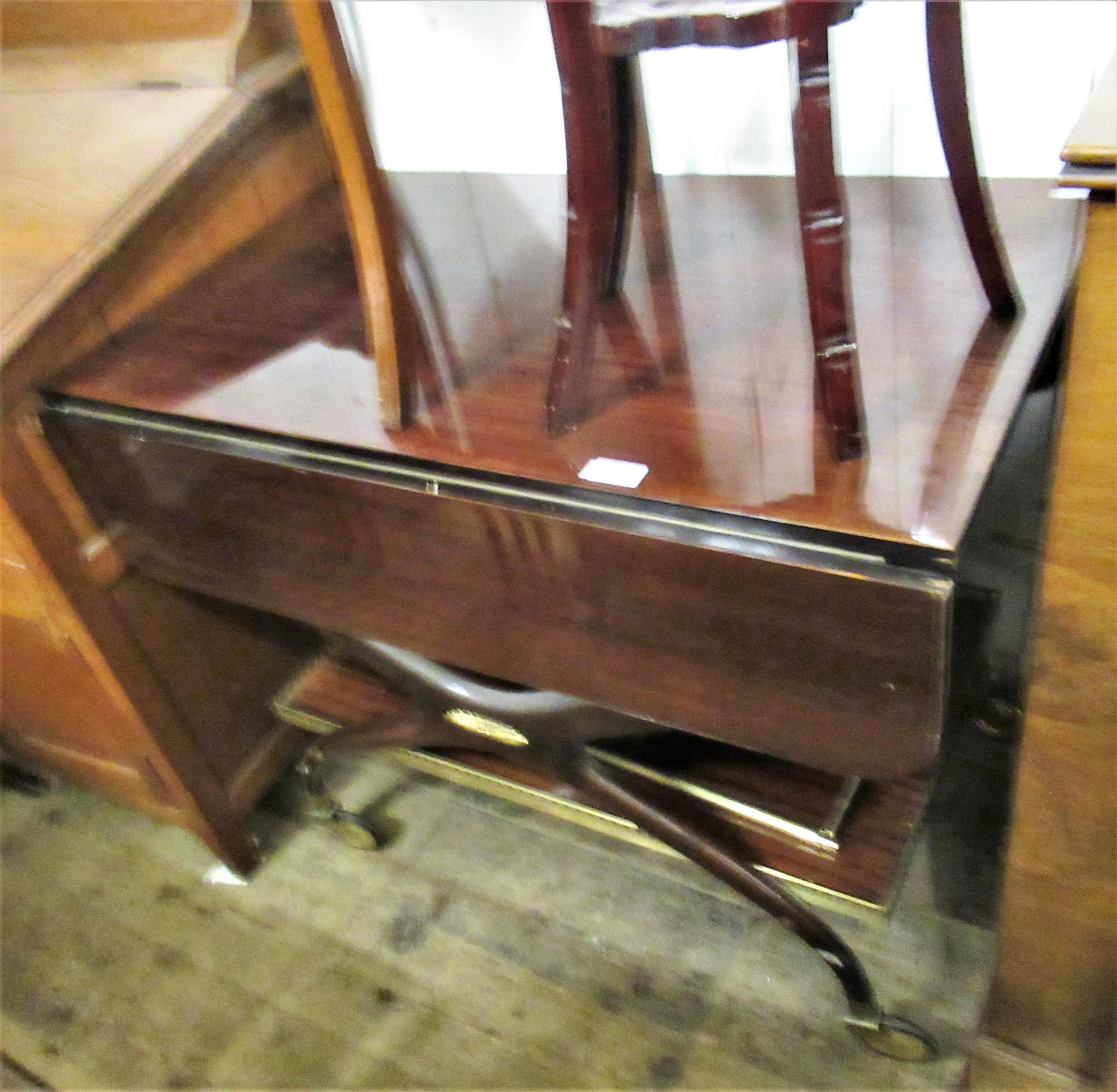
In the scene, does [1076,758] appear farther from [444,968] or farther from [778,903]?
[444,968]

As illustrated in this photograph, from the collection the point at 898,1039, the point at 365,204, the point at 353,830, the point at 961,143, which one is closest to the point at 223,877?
the point at 353,830

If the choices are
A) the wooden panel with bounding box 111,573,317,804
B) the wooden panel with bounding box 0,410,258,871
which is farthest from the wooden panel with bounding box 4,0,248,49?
the wooden panel with bounding box 111,573,317,804

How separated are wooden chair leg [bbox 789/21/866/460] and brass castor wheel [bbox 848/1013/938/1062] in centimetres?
63

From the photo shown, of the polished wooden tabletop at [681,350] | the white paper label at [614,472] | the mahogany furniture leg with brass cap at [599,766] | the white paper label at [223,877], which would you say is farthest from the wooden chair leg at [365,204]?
the white paper label at [223,877]

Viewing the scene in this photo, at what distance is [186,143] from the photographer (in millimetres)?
997

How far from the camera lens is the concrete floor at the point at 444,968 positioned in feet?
3.36

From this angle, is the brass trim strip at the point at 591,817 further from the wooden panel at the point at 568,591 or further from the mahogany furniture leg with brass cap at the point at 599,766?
the wooden panel at the point at 568,591

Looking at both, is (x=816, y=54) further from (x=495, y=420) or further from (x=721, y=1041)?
(x=721, y=1041)

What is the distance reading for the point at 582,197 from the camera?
0.64 metres

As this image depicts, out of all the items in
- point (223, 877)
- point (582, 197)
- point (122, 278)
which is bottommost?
point (223, 877)

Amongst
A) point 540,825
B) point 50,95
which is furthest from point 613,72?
point 540,825

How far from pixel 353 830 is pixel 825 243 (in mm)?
1004

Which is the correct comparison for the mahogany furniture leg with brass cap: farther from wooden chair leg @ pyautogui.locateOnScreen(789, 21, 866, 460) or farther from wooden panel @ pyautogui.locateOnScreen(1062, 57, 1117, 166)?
wooden panel @ pyautogui.locateOnScreen(1062, 57, 1117, 166)

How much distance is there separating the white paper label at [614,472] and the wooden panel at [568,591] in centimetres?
2
